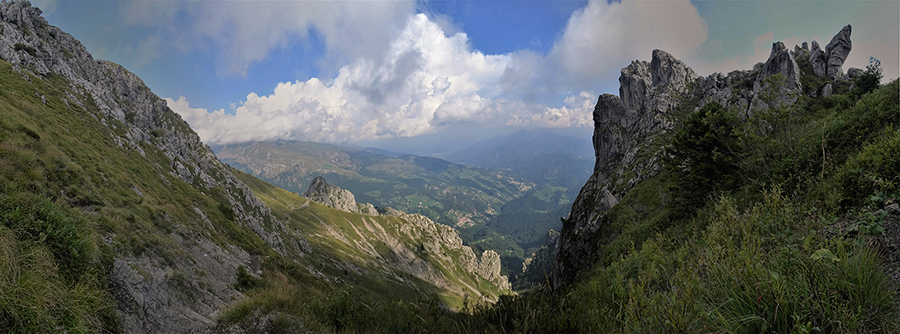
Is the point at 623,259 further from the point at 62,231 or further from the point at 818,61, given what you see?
the point at 818,61

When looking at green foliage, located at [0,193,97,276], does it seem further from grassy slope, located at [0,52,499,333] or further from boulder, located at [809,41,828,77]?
boulder, located at [809,41,828,77]

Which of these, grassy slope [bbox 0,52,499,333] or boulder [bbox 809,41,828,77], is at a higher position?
boulder [bbox 809,41,828,77]

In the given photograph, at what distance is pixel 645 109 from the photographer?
13138cm

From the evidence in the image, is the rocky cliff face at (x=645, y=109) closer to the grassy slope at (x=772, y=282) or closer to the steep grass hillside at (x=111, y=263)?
the grassy slope at (x=772, y=282)

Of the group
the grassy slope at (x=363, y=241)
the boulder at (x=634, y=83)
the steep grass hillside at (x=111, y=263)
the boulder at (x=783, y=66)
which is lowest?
the grassy slope at (x=363, y=241)

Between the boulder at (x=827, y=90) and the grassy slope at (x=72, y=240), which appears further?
the boulder at (x=827, y=90)

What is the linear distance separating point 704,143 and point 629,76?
153921 millimetres

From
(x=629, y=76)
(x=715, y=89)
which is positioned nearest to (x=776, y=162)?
(x=715, y=89)

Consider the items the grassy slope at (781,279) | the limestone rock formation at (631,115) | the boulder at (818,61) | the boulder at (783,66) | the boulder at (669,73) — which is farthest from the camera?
the boulder at (669,73)

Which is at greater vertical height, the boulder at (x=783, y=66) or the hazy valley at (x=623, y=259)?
A: the boulder at (x=783, y=66)

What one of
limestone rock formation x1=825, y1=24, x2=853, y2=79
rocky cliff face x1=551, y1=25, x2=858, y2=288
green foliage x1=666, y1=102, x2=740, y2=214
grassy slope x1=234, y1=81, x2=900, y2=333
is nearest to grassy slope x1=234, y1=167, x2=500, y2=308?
rocky cliff face x1=551, y1=25, x2=858, y2=288

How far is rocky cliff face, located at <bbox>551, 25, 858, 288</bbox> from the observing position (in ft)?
165

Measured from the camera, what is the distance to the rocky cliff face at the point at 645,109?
50.4 meters

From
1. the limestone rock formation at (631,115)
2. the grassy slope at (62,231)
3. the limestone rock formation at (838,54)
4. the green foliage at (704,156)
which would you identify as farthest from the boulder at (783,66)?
the grassy slope at (62,231)
